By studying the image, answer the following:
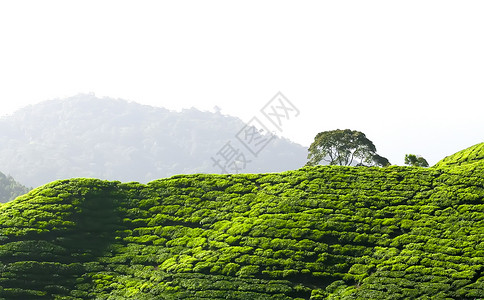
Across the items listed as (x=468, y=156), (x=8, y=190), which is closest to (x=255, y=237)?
(x=468, y=156)

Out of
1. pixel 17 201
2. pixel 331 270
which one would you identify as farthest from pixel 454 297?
pixel 17 201

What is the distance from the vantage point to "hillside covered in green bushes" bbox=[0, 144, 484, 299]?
101 feet

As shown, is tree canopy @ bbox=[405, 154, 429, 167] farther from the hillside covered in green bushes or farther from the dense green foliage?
the dense green foliage

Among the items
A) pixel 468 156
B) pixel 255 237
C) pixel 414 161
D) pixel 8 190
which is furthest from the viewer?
pixel 8 190

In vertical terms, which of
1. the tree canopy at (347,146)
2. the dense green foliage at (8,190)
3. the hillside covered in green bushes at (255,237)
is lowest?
the hillside covered in green bushes at (255,237)

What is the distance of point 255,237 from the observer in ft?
119

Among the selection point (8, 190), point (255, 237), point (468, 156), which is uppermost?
point (8, 190)

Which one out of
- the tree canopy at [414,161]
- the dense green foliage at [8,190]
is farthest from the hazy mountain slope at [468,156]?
the dense green foliage at [8,190]

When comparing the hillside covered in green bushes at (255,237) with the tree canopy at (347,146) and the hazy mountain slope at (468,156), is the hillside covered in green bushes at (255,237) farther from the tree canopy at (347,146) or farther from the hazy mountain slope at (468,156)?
the tree canopy at (347,146)

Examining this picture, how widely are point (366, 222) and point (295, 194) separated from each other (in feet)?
24.9

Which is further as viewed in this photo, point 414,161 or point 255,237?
point 414,161

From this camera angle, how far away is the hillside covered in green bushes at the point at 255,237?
3069cm

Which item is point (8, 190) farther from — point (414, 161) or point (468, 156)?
point (468, 156)

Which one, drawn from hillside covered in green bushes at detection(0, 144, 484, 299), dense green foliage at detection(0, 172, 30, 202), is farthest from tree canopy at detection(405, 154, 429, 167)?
dense green foliage at detection(0, 172, 30, 202)
